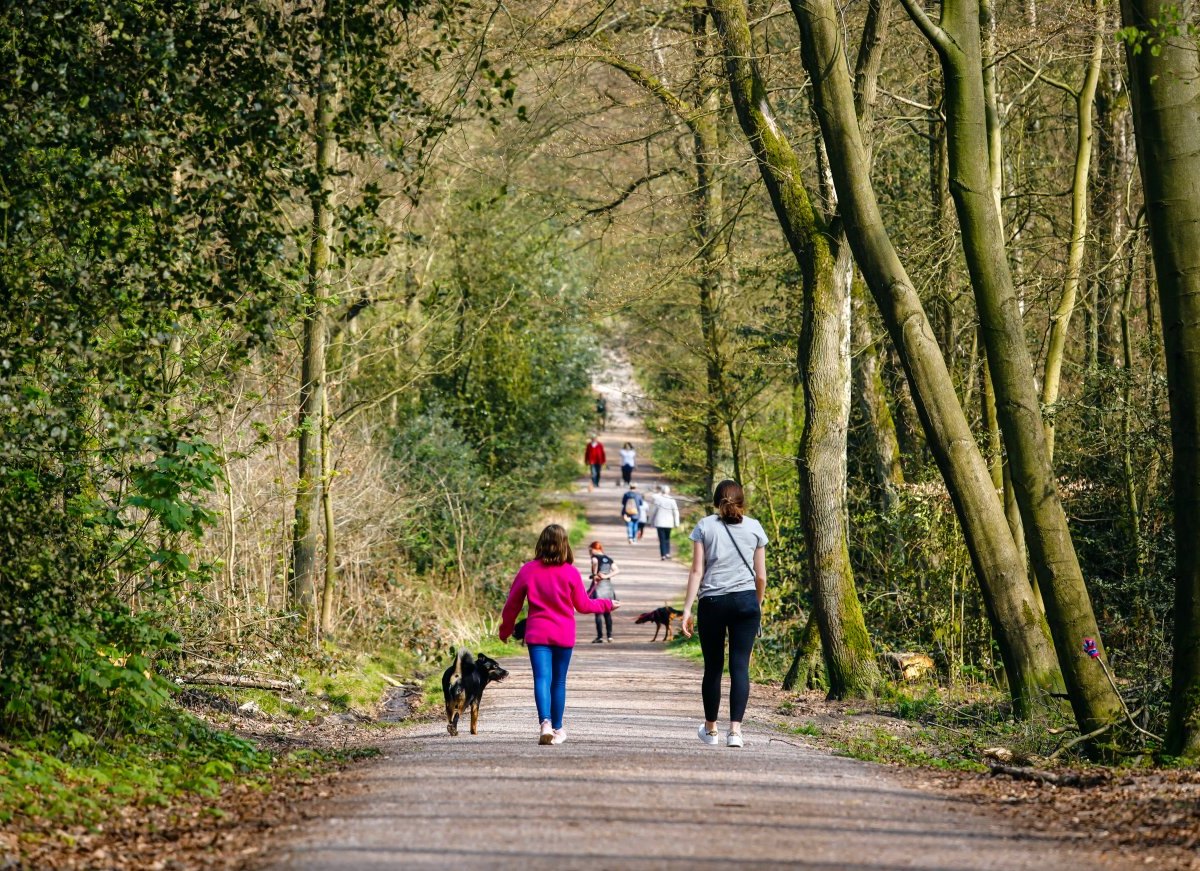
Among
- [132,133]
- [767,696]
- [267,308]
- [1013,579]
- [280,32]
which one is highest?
[280,32]

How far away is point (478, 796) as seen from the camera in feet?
25.8

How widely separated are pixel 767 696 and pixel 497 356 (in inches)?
702

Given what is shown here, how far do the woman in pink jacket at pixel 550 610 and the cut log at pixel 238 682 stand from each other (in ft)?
12.9

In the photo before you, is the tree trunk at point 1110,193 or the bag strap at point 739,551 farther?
the tree trunk at point 1110,193

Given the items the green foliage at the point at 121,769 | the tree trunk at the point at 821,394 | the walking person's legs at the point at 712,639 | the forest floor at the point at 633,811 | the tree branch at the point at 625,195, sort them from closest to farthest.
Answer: the forest floor at the point at 633,811, the green foliage at the point at 121,769, the walking person's legs at the point at 712,639, the tree trunk at the point at 821,394, the tree branch at the point at 625,195

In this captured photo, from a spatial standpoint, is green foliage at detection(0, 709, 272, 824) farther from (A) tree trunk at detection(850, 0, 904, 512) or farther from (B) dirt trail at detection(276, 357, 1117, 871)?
(A) tree trunk at detection(850, 0, 904, 512)

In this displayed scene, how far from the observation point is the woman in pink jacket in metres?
10.5

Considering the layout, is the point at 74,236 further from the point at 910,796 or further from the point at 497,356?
the point at 497,356

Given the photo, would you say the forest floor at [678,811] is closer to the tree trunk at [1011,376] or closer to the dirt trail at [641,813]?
the dirt trail at [641,813]

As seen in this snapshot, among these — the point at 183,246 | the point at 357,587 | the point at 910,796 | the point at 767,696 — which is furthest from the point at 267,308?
the point at 357,587

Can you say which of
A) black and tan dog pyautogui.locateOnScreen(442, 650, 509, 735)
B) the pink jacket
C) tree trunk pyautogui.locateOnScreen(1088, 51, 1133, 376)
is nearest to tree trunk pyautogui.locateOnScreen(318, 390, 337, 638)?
black and tan dog pyautogui.locateOnScreen(442, 650, 509, 735)

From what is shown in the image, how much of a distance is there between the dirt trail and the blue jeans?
0.96 feet

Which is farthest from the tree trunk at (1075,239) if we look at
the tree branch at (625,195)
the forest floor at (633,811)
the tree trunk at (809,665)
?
the forest floor at (633,811)

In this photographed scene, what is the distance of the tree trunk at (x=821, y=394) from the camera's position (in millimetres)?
15008
